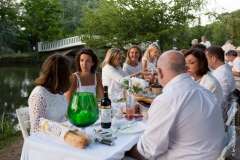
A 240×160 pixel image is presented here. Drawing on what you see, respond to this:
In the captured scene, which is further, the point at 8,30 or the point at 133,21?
the point at 133,21

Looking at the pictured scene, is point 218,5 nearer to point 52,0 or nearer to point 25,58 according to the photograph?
point 52,0

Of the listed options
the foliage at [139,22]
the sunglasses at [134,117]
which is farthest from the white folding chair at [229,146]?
the foliage at [139,22]

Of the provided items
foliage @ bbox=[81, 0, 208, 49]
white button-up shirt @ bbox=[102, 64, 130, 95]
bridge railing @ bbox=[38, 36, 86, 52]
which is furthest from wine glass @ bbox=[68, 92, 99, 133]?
bridge railing @ bbox=[38, 36, 86, 52]

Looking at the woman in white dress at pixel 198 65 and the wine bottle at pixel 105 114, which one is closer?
the wine bottle at pixel 105 114

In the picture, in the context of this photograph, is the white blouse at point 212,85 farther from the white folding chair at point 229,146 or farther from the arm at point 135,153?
the arm at point 135,153

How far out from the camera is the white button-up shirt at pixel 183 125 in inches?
52.3

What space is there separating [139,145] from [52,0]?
27593 millimetres

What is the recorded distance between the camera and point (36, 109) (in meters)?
1.93

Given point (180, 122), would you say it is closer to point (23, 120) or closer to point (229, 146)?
point (229, 146)

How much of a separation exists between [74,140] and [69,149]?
0.06 metres

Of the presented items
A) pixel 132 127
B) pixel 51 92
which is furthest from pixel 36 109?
pixel 132 127

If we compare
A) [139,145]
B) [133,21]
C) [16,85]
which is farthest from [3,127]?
[133,21]

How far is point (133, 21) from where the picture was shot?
14078mm

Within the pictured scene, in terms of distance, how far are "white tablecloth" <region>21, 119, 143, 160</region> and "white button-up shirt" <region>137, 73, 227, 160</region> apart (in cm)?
15
